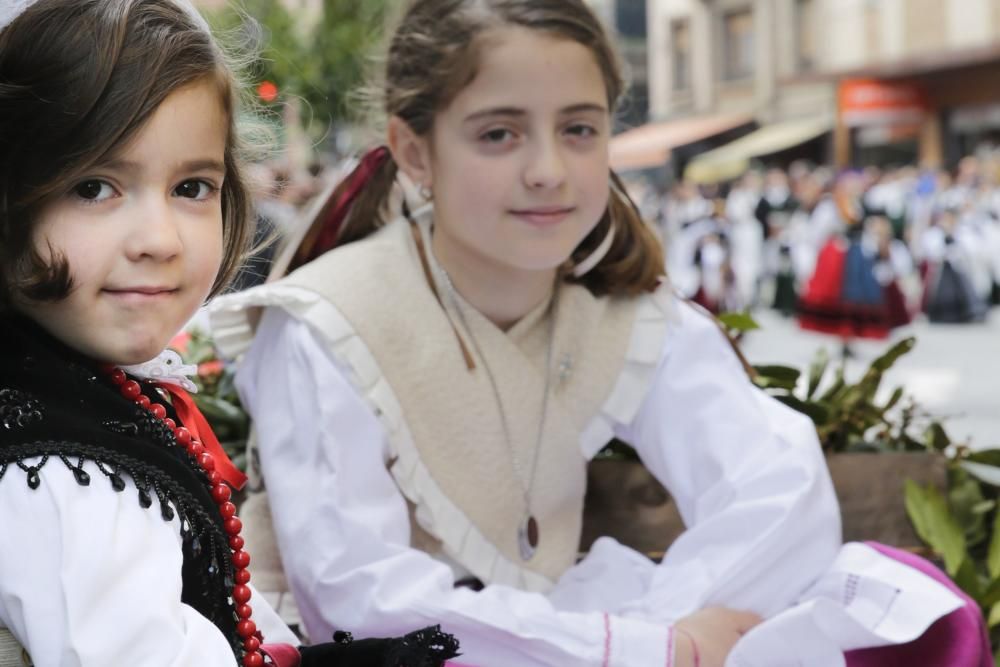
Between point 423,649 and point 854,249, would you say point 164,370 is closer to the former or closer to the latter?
point 423,649

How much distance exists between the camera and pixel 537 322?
7.20 ft

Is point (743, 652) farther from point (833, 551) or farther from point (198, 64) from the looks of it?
point (198, 64)

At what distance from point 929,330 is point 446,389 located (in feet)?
35.9

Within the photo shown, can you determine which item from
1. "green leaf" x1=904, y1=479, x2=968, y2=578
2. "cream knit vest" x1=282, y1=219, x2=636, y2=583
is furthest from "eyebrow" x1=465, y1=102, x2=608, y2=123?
"green leaf" x1=904, y1=479, x2=968, y2=578

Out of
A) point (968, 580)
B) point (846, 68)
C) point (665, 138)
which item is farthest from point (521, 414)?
point (665, 138)

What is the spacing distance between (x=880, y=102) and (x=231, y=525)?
22631 millimetres

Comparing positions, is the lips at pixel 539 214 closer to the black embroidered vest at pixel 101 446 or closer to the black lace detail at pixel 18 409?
the black embroidered vest at pixel 101 446

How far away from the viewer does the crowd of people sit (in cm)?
1037

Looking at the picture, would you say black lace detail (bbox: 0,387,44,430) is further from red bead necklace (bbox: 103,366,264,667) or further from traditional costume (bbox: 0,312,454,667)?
red bead necklace (bbox: 103,366,264,667)

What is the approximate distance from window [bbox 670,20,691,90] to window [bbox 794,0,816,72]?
349 cm

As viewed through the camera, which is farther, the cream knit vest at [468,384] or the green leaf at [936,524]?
the green leaf at [936,524]

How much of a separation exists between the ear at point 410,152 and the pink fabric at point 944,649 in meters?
1.00

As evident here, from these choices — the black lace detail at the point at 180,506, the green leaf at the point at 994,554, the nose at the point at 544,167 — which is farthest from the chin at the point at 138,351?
the green leaf at the point at 994,554

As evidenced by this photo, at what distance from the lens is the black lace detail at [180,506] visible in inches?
39.9
